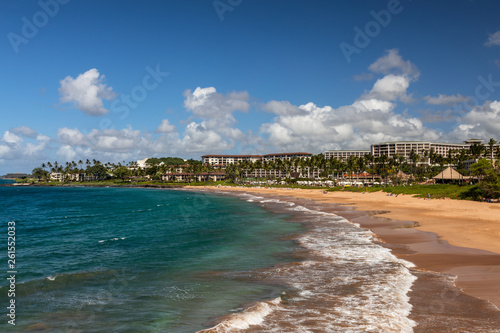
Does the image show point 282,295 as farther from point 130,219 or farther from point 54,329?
point 130,219

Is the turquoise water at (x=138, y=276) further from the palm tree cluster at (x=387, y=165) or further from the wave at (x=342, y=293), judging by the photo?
the palm tree cluster at (x=387, y=165)

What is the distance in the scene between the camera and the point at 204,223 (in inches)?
1521

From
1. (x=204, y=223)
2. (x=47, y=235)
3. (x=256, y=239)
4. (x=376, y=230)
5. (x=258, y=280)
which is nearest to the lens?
(x=258, y=280)

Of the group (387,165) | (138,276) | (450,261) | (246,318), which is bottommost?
(138,276)

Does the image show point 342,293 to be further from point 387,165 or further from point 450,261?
point 387,165

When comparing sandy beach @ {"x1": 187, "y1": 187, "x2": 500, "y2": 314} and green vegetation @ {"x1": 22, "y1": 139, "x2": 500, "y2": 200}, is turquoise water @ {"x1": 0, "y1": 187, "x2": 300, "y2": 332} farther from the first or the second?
green vegetation @ {"x1": 22, "y1": 139, "x2": 500, "y2": 200}

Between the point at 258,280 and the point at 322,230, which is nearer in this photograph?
the point at 258,280

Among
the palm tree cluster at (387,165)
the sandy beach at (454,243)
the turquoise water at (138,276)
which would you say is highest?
the palm tree cluster at (387,165)

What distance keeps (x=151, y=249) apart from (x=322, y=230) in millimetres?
14916

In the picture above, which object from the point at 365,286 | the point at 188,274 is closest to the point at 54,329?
the point at 188,274

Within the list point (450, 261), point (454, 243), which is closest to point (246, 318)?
point (450, 261)

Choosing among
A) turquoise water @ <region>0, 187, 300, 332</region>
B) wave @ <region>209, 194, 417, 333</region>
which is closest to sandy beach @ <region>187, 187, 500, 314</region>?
wave @ <region>209, 194, 417, 333</region>

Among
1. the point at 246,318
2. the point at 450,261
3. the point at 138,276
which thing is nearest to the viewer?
the point at 246,318

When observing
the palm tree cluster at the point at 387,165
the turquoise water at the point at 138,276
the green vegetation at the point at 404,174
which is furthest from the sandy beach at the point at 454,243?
the palm tree cluster at the point at 387,165
